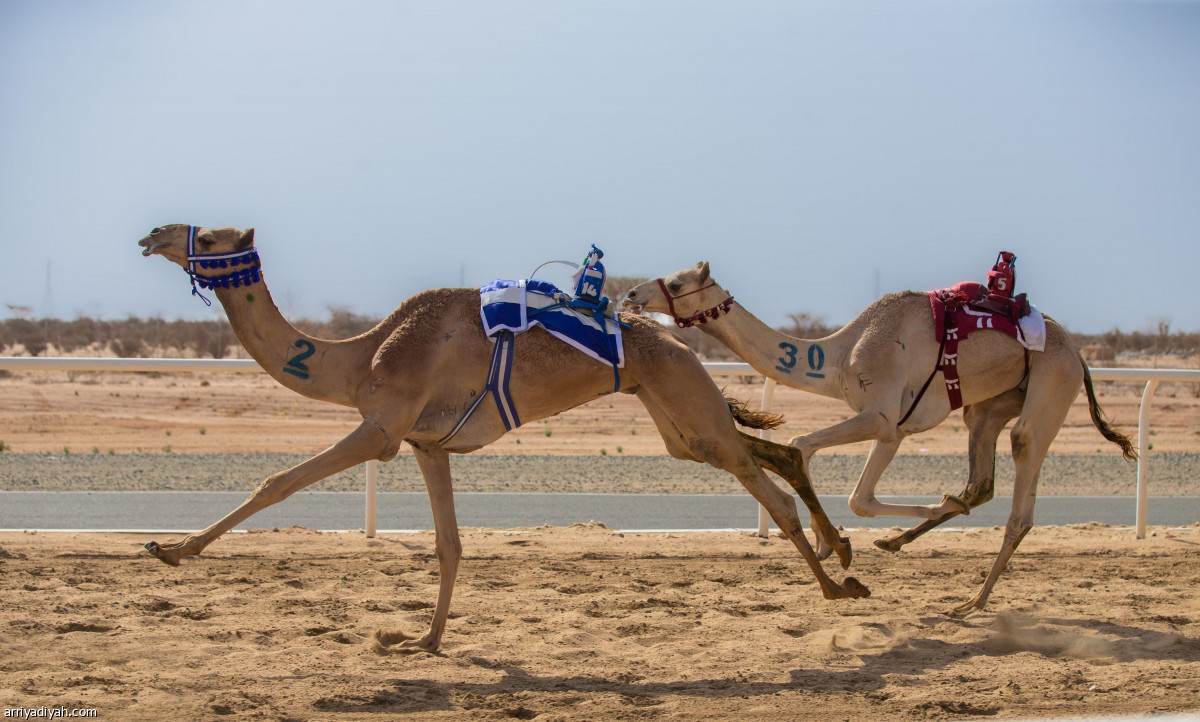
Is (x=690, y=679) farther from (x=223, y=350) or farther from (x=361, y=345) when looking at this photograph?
(x=223, y=350)

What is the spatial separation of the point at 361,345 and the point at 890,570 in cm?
467

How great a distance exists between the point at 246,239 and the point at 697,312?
302cm

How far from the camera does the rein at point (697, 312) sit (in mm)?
6922

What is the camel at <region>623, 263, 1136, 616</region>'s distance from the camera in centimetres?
693

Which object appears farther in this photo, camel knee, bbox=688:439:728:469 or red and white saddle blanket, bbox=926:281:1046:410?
red and white saddle blanket, bbox=926:281:1046:410

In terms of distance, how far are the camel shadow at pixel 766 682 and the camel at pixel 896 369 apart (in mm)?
888

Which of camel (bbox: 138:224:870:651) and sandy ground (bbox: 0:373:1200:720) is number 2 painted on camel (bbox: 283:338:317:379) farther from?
sandy ground (bbox: 0:373:1200:720)

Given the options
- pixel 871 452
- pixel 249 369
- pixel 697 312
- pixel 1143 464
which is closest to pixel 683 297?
pixel 697 312

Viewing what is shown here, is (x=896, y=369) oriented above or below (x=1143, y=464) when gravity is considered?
above

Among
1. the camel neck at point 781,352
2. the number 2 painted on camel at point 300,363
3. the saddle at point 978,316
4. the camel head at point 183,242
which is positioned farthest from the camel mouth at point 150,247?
the saddle at point 978,316

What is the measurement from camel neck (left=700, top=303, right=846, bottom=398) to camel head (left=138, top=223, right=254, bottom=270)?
10.5 feet

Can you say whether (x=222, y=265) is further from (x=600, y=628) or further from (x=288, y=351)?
(x=600, y=628)

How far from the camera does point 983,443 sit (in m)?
7.65

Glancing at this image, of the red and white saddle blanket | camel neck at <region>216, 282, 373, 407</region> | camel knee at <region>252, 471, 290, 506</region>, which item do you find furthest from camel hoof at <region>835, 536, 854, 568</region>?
camel knee at <region>252, 471, 290, 506</region>
